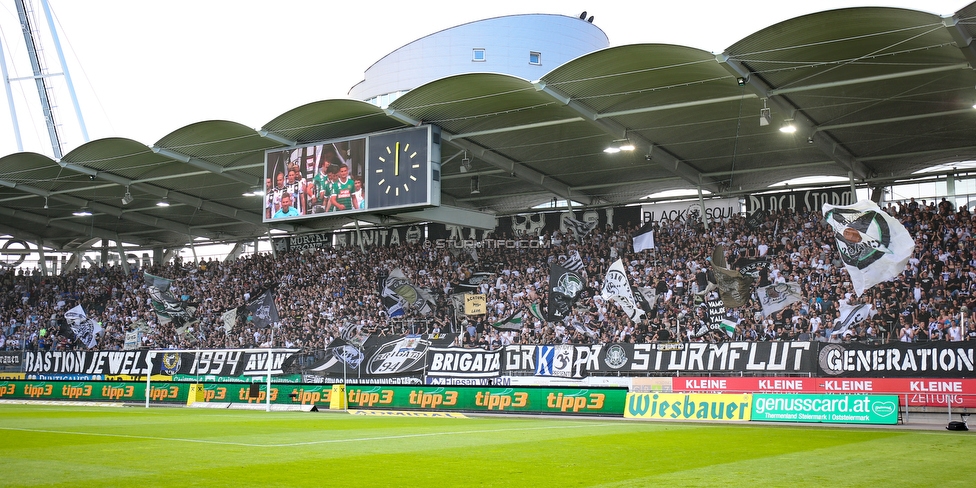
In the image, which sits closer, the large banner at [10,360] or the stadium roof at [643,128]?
the stadium roof at [643,128]

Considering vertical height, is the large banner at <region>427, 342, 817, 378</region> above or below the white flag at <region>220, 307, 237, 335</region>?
below

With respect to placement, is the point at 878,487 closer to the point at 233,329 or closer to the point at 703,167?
the point at 703,167

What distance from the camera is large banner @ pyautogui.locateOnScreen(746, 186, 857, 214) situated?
1367 inches

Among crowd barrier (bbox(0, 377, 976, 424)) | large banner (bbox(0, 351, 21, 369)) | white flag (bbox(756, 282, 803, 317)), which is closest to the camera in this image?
crowd barrier (bbox(0, 377, 976, 424))

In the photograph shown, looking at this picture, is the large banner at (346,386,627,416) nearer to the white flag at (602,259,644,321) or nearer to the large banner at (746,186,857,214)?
the white flag at (602,259,644,321)

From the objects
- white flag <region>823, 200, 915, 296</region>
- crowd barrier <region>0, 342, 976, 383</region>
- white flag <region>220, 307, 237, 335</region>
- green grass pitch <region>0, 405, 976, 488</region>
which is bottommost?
green grass pitch <region>0, 405, 976, 488</region>

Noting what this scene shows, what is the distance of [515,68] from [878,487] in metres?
59.4

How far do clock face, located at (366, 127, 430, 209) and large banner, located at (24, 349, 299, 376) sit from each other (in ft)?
30.1

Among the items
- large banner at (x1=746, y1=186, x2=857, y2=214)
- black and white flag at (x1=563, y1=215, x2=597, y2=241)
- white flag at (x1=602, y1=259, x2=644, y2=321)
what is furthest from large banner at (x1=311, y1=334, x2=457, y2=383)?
large banner at (x1=746, y1=186, x2=857, y2=214)

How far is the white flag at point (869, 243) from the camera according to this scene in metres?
22.6

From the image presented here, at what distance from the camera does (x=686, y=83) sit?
24.8 m

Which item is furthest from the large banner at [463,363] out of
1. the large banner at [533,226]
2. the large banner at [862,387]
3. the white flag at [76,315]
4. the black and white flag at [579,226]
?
the white flag at [76,315]

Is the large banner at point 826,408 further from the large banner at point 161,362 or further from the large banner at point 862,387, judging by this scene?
the large banner at point 161,362

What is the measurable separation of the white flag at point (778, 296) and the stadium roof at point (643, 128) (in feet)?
14.0
